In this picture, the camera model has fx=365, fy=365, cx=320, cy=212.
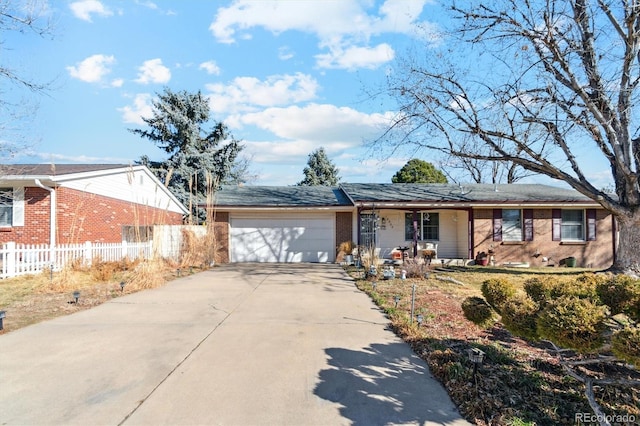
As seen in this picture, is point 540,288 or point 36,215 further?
point 36,215

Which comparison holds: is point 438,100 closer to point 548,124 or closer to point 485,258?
point 548,124

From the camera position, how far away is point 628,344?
2578 millimetres

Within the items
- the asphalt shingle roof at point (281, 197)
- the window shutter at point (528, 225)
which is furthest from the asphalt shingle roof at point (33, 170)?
the window shutter at point (528, 225)

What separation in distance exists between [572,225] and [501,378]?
16011 millimetres

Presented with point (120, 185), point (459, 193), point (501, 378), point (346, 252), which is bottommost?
point (501, 378)

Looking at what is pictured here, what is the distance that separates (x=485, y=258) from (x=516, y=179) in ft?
69.7

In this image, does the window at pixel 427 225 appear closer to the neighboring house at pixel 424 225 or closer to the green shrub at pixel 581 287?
the neighboring house at pixel 424 225

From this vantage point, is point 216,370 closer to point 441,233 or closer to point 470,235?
point 470,235

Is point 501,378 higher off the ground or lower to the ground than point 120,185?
lower

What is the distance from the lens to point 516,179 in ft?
110

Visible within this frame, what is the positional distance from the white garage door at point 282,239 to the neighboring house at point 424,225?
Result: 5 centimetres

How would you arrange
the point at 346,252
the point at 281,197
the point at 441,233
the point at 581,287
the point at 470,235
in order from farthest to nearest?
the point at 281,197, the point at 441,233, the point at 346,252, the point at 470,235, the point at 581,287

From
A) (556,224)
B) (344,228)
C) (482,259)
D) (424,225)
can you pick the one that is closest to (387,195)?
(424,225)

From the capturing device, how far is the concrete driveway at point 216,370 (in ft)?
10.5
